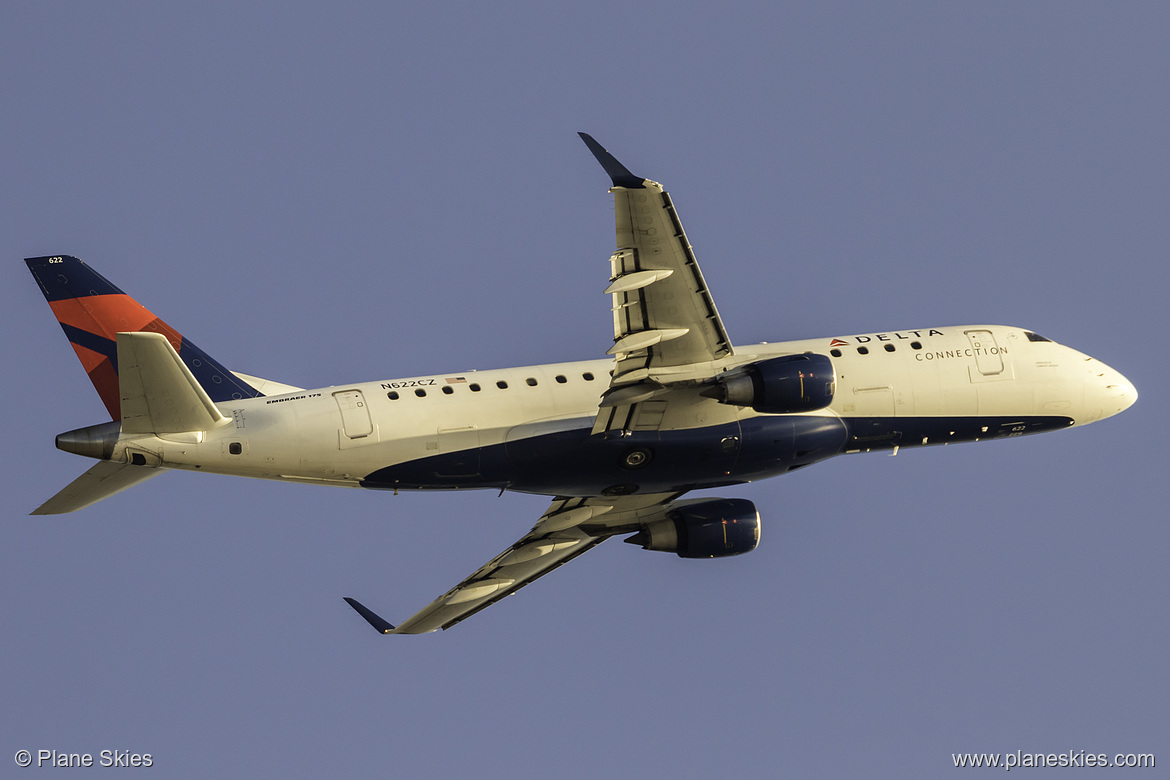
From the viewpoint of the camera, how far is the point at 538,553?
145ft

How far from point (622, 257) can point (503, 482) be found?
27.3 ft

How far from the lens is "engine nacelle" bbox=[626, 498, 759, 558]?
42875mm

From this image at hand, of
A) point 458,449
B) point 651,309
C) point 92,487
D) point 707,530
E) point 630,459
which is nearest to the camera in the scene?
point 651,309

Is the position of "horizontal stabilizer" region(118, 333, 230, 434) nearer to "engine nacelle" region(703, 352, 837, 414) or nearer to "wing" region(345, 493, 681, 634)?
"wing" region(345, 493, 681, 634)

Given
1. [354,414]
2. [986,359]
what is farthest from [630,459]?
[986,359]

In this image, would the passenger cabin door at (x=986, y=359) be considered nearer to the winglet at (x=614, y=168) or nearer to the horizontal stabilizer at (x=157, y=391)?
the winglet at (x=614, y=168)

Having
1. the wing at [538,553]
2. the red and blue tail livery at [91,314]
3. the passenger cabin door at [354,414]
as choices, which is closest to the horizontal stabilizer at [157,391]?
the red and blue tail livery at [91,314]

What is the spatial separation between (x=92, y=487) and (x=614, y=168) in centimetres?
1515

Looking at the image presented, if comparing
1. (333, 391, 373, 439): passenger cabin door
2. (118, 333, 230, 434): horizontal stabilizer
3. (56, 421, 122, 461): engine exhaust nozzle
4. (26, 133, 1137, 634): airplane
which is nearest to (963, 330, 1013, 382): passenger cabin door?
(26, 133, 1137, 634): airplane

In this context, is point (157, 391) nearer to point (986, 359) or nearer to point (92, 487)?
point (92, 487)

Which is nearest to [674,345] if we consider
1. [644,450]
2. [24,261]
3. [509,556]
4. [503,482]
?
[644,450]

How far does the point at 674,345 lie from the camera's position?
35281mm

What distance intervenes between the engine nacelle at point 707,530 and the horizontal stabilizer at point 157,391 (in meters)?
14.4

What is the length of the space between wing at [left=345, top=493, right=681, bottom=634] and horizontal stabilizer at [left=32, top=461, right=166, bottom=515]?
9.57 meters
